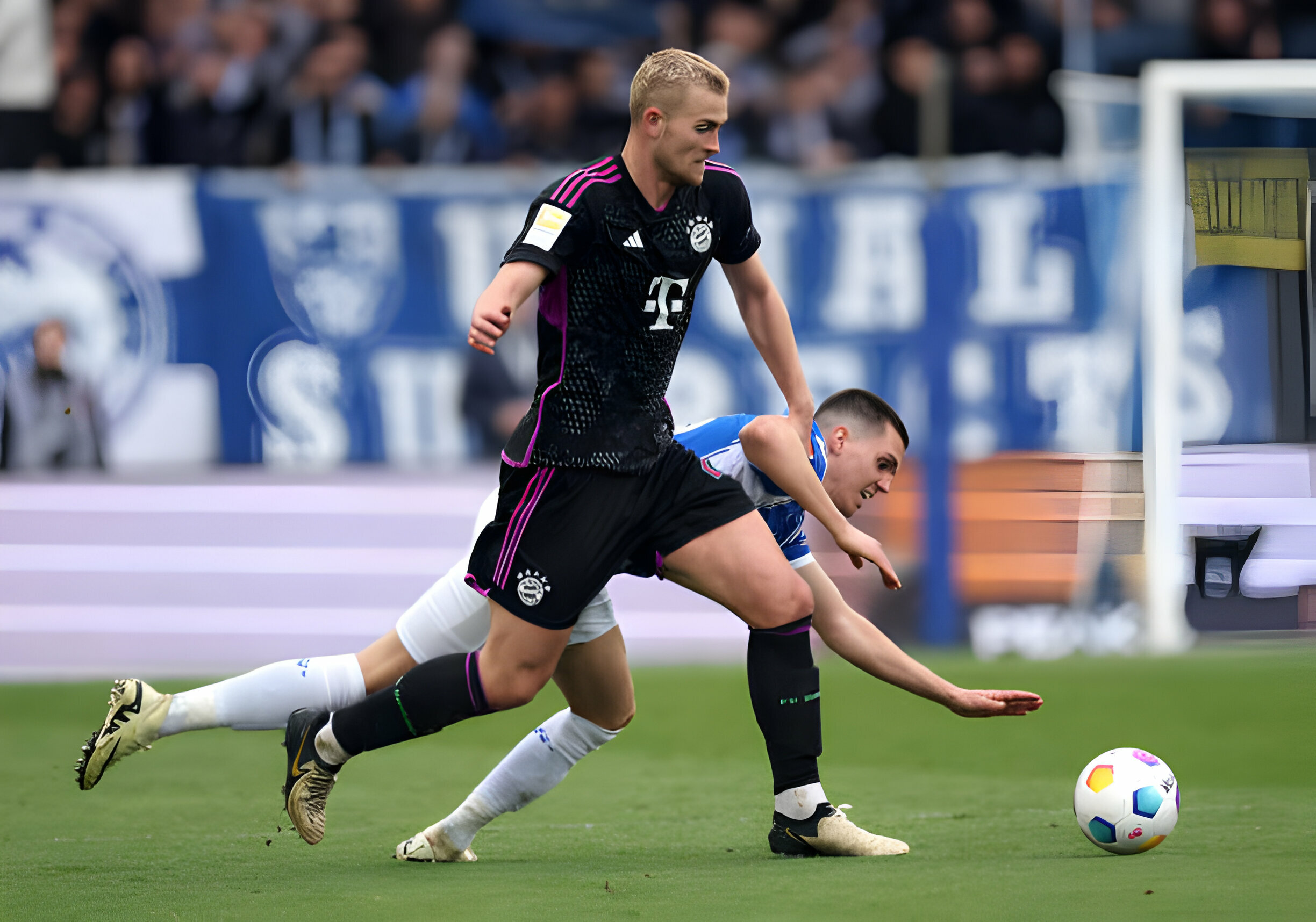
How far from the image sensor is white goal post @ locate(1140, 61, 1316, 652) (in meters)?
7.68

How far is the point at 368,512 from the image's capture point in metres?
8.44

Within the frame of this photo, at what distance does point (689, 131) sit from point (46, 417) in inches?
222

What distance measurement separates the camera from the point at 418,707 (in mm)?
3834

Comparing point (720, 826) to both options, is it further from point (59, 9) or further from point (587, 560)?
point (59, 9)

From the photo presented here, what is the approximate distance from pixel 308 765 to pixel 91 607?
4.85m

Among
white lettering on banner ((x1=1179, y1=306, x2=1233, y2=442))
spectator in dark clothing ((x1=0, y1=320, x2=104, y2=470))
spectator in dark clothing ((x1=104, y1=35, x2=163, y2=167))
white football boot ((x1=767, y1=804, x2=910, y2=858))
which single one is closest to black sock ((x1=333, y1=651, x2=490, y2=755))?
white football boot ((x1=767, y1=804, x2=910, y2=858))

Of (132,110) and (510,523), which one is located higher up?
(132,110)

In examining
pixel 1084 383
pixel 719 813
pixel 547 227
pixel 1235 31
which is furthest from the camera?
pixel 1235 31

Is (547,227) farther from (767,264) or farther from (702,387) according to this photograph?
(767,264)

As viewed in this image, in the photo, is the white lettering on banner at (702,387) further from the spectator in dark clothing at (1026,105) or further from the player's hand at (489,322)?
the player's hand at (489,322)

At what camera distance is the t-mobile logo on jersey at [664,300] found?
385 centimetres

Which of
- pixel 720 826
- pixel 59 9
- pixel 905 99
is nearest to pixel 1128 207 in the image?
pixel 905 99

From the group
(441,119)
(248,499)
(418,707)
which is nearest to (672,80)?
(418,707)

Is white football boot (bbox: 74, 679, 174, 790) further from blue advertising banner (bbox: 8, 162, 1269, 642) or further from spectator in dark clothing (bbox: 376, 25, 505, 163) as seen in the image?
spectator in dark clothing (bbox: 376, 25, 505, 163)
